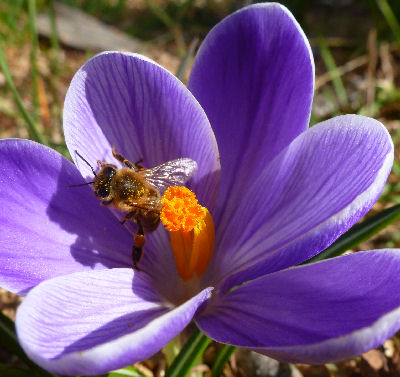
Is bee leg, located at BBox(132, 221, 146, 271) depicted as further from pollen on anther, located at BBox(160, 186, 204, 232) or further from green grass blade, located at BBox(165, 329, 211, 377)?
green grass blade, located at BBox(165, 329, 211, 377)

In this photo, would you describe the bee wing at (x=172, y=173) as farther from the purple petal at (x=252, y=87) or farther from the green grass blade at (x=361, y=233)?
the green grass blade at (x=361, y=233)

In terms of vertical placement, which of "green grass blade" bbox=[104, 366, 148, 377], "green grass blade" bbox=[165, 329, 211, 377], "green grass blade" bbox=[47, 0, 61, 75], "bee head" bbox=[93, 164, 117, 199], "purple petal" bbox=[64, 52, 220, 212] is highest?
"purple petal" bbox=[64, 52, 220, 212]

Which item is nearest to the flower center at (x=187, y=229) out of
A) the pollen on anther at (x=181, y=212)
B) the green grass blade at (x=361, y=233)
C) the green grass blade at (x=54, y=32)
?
Answer: the pollen on anther at (x=181, y=212)

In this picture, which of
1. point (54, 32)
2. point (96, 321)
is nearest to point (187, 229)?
point (96, 321)

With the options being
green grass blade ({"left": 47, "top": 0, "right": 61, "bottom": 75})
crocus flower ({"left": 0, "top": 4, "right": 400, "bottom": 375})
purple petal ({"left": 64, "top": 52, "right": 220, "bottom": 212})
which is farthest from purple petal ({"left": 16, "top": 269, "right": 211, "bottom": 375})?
green grass blade ({"left": 47, "top": 0, "right": 61, "bottom": 75})

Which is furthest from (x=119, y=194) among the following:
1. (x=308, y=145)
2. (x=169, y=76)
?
(x=308, y=145)

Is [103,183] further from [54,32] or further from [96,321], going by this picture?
[54,32]

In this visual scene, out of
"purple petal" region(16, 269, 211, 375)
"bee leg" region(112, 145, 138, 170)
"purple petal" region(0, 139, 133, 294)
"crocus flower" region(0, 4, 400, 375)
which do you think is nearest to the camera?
"purple petal" region(16, 269, 211, 375)

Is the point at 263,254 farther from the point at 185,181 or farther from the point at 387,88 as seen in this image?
the point at 387,88

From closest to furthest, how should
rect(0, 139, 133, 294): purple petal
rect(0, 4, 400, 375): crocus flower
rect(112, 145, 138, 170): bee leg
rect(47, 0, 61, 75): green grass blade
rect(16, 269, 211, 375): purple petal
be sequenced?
rect(16, 269, 211, 375): purple petal, rect(0, 4, 400, 375): crocus flower, rect(0, 139, 133, 294): purple petal, rect(112, 145, 138, 170): bee leg, rect(47, 0, 61, 75): green grass blade
